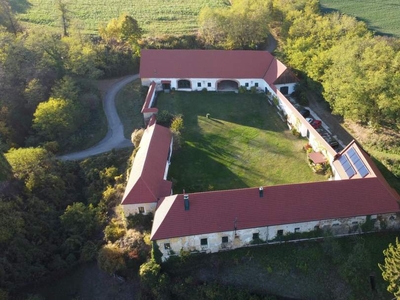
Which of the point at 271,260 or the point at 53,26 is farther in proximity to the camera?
the point at 53,26

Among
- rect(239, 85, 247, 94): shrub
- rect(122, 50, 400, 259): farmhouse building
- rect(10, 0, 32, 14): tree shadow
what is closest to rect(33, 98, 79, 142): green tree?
rect(122, 50, 400, 259): farmhouse building

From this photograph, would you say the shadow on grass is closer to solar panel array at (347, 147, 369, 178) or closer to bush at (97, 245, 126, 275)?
bush at (97, 245, 126, 275)

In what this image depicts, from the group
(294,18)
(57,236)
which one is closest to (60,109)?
(57,236)

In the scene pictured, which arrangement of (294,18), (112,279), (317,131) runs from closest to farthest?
(112,279), (317,131), (294,18)

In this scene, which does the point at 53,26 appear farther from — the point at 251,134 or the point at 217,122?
the point at 251,134

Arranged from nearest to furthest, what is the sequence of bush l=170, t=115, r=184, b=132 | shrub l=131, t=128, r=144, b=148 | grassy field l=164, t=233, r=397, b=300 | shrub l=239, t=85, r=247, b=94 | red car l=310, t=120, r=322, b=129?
grassy field l=164, t=233, r=397, b=300, shrub l=131, t=128, r=144, b=148, red car l=310, t=120, r=322, b=129, bush l=170, t=115, r=184, b=132, shrub l=239, t=85, r=247, b=94

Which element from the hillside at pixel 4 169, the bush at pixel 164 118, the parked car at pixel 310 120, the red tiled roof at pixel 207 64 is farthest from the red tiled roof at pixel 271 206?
the red tiled roof at pixel 207 64
